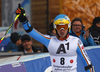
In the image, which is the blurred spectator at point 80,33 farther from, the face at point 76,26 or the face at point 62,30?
the face at point 62,30

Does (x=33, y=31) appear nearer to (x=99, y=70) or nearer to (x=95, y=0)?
(x=99, y=70)

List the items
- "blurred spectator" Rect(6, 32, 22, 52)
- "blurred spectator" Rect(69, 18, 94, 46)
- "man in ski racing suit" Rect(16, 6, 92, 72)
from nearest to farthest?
"man in ski racing suit" Rect(16, 6, 92, 72) < "blurred spectator" Rect(69, 18, 94, 46) < "blurred spectator" Rect(6, 32, 22, 52)

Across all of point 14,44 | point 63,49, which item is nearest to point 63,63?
point 63,49

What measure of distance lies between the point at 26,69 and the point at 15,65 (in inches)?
10.1

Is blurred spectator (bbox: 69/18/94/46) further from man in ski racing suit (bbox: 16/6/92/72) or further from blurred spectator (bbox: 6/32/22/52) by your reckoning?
man in ski racing suit (bbox: 16/6/92/72)

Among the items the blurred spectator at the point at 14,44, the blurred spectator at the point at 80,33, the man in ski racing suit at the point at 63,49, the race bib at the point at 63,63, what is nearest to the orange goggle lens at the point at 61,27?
the man in ski racing suit at the point at 63,49

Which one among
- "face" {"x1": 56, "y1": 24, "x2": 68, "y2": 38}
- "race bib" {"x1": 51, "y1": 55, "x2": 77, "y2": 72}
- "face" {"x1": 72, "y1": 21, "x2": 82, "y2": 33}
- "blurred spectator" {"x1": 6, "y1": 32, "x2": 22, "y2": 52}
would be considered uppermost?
"face" {"x1": 56, "y1": 24, "x2": 68, "y2": 38}

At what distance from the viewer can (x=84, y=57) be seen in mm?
4492

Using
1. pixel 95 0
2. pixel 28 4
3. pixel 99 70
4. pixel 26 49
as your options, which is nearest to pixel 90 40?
pixel 99 70

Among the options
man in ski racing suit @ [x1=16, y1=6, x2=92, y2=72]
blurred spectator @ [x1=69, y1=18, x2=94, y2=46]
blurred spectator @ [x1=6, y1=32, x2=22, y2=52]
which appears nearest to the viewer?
man in ski racing suit @ [x1=16, y1=6, x2=92, y2=72]

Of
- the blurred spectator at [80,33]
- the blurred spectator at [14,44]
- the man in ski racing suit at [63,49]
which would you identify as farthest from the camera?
the blurred spectator at [14,44]

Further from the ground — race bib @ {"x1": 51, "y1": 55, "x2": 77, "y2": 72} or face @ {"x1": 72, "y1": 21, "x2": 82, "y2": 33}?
face @ {"x1": 72, "y1": 21, "x2": 82, "y2": 33}

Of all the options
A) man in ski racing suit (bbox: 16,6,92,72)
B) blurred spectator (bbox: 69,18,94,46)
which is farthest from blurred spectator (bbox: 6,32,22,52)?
man in ski racing suit (bbox: 16,6,92,72)

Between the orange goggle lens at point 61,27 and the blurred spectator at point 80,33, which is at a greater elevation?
the orange goggle lens at point 61,27
